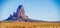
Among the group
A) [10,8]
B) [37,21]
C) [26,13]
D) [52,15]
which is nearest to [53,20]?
[52,15]

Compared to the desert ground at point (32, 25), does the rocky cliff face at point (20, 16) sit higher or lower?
higher

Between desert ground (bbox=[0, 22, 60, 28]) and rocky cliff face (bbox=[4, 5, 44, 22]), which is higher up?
rocky cliff face (bbox=[4, 5, 44, 22])

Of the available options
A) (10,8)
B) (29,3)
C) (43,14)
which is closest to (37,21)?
(43,14)

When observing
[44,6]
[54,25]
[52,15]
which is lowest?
[54,25]

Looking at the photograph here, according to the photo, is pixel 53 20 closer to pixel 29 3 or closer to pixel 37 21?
pixel 37 21

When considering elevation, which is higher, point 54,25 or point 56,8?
point 56,8

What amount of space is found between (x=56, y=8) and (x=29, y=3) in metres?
0.53

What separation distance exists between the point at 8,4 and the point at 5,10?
132 millimetres

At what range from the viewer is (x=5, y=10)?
299 cm

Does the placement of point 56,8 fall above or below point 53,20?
above

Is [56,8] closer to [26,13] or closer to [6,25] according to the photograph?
[26,13]

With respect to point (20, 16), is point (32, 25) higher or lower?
lower

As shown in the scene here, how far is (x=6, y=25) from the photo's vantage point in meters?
2.88

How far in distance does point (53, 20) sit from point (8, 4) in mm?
934
